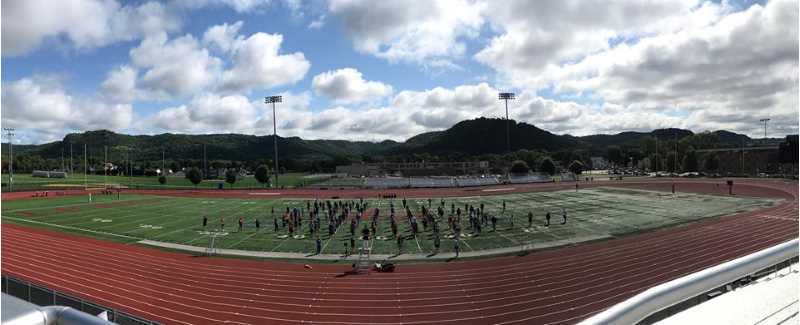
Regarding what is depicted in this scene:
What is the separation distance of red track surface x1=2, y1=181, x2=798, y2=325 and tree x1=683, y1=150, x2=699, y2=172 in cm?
9420

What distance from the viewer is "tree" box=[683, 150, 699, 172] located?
377ft

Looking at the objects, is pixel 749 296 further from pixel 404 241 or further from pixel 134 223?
pixel 134 223

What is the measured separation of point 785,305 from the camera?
9.95 feet

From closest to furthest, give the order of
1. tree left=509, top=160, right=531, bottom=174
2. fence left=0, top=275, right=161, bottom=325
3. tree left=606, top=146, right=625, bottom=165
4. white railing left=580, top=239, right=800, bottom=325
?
white railing left=580, top=239, right=800, bottom=325 < fence left=0, top=275, right=161, bottom=325 < tree left=509, top=160, right=531, bottom=174 < tree left=606, top=146, right=625, bottom=165

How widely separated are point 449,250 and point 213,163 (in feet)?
486

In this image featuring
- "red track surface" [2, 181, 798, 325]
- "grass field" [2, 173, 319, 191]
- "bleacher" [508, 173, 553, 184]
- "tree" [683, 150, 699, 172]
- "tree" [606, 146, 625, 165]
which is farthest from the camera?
"tree" [606, 146, 625, 165]

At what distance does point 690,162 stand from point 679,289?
131751mm

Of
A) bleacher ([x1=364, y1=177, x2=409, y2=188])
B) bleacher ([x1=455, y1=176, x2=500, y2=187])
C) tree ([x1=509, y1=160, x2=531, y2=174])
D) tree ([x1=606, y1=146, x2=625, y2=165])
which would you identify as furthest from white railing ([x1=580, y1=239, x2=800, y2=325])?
tree ([x1=606, y1=146, x2=625, y2=165])

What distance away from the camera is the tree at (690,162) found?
11481cm

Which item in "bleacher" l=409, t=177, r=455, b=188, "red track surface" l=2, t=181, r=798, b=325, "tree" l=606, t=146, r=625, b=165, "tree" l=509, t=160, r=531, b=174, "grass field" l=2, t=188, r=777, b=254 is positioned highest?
"tree" l=606, t=146, r=625, b=165

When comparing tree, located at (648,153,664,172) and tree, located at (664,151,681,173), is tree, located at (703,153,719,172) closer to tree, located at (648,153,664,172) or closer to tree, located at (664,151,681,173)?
tree, located at (664,151,681,173)

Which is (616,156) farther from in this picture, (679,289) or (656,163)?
(679,289)

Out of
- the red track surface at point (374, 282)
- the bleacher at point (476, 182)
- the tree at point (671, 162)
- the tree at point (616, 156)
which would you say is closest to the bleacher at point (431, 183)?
the bleacher at point (476, 182)

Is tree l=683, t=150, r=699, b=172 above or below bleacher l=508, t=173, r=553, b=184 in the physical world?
above
